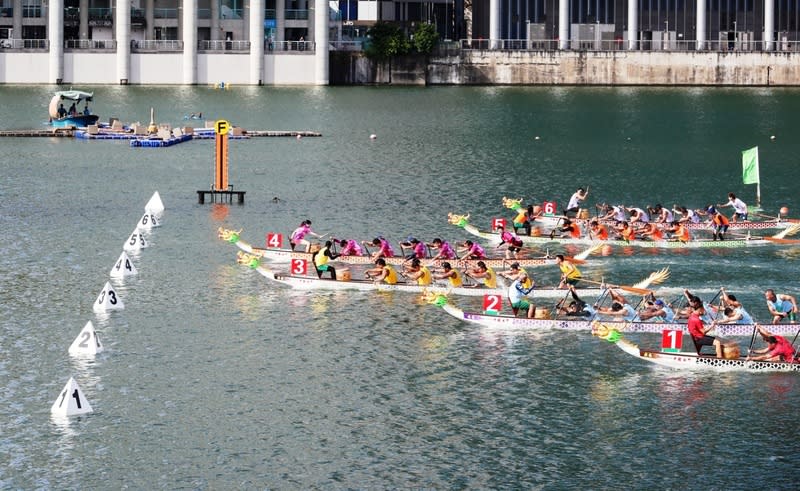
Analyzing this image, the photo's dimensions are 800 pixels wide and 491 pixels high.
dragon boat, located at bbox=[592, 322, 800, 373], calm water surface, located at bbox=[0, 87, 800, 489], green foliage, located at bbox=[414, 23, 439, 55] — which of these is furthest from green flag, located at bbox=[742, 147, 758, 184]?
green foliage, located at bbox=[414, 23, 439, 55]

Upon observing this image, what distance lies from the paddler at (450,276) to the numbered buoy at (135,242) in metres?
17.4

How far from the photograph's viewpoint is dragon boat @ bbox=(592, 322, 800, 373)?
162 ft

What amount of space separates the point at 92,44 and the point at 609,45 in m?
65.5

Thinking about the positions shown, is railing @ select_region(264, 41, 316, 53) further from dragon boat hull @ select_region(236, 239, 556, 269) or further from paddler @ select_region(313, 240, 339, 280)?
paddler @ select_region(313, 240, 339, 280)

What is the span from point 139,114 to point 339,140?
31188 millimetres

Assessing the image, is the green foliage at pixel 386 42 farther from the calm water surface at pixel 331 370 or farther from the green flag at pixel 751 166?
the green flag at pixel 751 166

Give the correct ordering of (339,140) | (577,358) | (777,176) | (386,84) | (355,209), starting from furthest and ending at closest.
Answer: (386,84) → (339,140) → (777,176) → (355,209) → (577,358)

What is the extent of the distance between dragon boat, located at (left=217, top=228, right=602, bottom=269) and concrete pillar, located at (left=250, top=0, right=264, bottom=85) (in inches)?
4408

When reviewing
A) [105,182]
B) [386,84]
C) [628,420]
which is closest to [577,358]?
[628,420]

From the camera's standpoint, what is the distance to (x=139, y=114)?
493 feet

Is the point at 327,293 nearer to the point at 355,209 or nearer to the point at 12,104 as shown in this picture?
the point at 355,209

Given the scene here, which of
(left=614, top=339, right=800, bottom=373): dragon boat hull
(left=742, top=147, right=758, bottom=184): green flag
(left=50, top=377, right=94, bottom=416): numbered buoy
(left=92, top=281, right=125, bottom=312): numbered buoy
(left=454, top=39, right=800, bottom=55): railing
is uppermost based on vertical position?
(left=454, top=39, right=800, bottom=55): railing

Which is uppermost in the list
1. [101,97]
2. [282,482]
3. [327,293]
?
Answer: [101,97]

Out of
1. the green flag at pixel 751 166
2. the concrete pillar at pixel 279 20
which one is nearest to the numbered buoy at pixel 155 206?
the green flag at pixel 751 166
